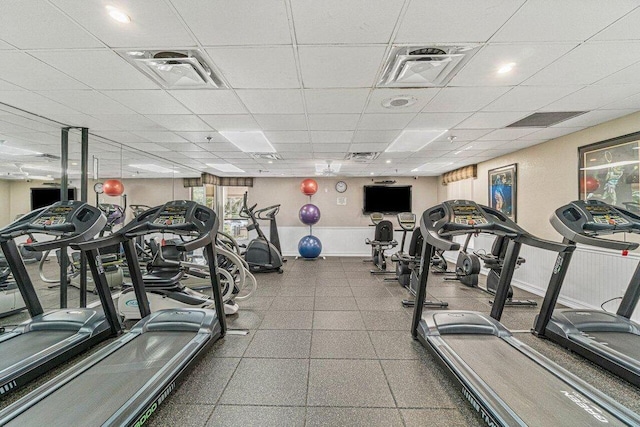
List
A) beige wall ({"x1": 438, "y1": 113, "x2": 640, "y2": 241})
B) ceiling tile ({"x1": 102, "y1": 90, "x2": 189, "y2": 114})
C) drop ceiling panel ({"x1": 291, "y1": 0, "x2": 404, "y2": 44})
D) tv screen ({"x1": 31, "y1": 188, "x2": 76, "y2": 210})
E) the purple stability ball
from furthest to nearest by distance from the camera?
the purple stability ball
tv screen ({"x1": 31, "y1": 188, "x2": 76, "y2": 210})
beige wall ({"x1": 438, "y1": 113, "x2": 640, "y2": 241})
ceiling tile ({"x1": 102, "y1": 90, "x2": 189, "y2": 114})
drop ceiling panel ({"x1": 291, "y1": 0, "x2": 404, "y2": 44})

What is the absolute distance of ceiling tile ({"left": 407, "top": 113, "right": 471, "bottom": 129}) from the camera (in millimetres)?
3311

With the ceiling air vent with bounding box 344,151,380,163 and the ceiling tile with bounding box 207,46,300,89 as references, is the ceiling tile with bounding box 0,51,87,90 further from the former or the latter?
the ceiling air vent with bounding box 344,151,380,163

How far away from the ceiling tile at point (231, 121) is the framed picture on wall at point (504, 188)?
4.82 metres

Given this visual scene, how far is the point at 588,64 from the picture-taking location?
7.11 feet

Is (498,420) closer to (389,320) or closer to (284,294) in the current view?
(389,320)

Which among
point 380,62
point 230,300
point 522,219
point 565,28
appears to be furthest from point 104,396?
point 522,219

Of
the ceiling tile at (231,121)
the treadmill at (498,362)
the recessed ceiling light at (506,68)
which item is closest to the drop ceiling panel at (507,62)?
the recessed ceiling light at (506,68)

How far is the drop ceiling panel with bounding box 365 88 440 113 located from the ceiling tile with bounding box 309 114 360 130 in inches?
12.4

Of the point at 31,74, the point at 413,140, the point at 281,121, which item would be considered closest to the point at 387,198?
the point at 413,140

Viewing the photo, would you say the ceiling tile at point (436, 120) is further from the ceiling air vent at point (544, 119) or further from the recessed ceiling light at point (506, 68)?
the recessed ceiling light at point (506, 68)

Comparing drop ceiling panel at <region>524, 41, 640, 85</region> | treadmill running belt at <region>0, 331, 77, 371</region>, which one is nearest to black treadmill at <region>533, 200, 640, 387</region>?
drop ceiling panel at <region>524, 41, 640, 85</region>

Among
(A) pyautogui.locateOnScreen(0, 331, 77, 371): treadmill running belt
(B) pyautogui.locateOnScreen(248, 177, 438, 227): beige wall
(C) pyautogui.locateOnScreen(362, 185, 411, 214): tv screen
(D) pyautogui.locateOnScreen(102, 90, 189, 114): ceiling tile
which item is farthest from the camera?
(B) pyautogui.locateOnScreen(248, 177, 438, 227): beige wall

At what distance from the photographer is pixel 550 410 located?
5.45 feet

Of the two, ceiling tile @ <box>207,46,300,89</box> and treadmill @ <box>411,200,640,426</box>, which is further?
ceiling tile @ <box>207,46,300,89</box>
